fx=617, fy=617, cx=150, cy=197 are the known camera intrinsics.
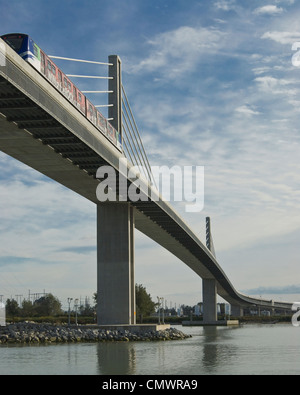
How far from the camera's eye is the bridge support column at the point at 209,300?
418 ft

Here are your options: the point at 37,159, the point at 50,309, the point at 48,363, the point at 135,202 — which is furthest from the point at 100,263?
the point at 50,309

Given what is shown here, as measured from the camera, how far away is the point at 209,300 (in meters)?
128

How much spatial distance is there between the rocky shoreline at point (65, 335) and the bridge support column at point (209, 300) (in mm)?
78327

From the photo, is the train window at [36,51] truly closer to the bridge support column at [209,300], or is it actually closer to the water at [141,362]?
the water at [141,362]

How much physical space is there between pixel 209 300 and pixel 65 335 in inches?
Result: 3301

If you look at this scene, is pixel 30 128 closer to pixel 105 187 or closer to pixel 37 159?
pixel 37 159

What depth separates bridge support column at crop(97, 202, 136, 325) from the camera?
5238cm

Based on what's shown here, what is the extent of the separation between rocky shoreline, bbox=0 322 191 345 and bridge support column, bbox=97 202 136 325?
3141mm

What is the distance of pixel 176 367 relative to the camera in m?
26.5

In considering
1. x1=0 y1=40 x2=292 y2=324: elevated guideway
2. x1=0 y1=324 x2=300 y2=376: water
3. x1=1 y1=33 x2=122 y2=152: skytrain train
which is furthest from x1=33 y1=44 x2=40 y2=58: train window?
x1=0 y1=324 x2=300 y2=376: water

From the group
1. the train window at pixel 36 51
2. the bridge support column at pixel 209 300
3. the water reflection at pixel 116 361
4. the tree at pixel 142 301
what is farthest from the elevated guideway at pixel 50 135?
the bridge support column at pixel 209 300

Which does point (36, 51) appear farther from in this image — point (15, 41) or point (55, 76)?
point (55, 76)

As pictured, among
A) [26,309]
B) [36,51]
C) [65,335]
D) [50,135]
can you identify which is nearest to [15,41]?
[36,51]
